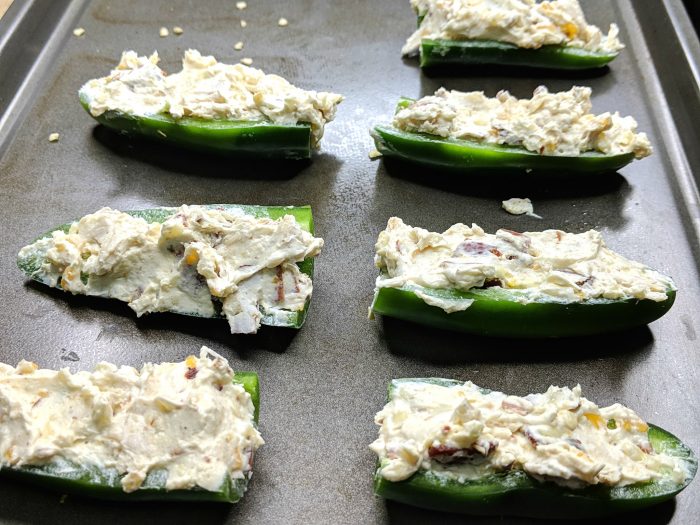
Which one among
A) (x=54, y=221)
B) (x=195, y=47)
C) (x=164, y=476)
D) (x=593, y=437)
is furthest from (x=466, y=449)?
(x=195, y=47)

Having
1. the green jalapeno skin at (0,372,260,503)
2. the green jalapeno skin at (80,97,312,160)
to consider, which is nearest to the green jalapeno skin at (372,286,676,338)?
the green jalapeno skin at (0,372,260,503)

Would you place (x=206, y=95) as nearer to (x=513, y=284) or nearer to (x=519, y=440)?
(x=513, y=284)

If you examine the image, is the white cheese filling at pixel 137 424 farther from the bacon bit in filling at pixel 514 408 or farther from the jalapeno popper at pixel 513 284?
the bacon bit in filling at pixel 514 408

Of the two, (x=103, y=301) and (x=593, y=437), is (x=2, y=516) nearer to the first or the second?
(x=103, y=301)

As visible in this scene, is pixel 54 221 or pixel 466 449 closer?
pixel 466 449

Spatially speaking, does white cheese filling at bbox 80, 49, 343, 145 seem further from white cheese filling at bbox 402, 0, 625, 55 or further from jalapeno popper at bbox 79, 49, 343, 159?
white cheese filling at bbox 402, 0, 625, 55

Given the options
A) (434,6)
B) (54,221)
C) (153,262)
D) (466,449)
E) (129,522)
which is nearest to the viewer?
(466,449)
